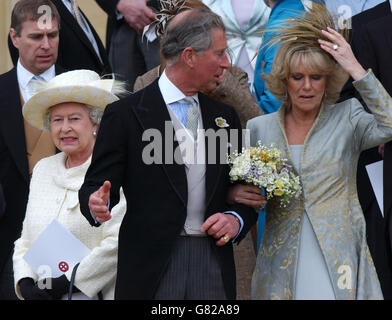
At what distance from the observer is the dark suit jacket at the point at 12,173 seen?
5.95 meters

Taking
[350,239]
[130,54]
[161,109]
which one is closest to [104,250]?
[161,109]

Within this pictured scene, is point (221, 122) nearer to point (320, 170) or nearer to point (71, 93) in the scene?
point (320, 170)

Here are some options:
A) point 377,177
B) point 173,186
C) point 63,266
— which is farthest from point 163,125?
point 377,177

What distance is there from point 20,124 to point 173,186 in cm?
204

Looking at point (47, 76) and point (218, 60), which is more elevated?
point (47, 76)

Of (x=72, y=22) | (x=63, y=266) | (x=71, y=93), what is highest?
(x=72, y=22)

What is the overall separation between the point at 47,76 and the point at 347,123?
236 cm

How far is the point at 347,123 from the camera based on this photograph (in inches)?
195

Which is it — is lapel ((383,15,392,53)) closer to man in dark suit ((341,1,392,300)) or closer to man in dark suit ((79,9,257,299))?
man in dark suit ((341,1,392,300))

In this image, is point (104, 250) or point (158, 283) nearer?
point (158, 283)

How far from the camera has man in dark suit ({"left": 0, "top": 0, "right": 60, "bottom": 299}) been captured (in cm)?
595

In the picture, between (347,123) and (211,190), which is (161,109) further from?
(347,123)

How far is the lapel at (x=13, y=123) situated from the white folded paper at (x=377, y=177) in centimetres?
221

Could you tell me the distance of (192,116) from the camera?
183 inches
